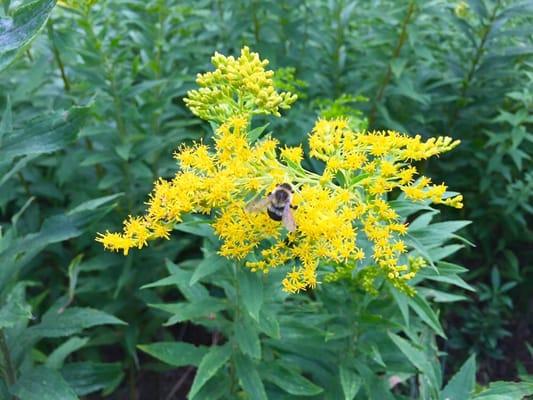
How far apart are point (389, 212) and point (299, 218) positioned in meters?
0.44

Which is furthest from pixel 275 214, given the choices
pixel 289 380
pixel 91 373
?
pixel 91 373

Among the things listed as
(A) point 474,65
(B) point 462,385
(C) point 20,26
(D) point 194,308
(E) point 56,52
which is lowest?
(B) point 462,385

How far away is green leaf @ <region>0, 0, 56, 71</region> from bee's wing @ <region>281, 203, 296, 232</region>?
1.35 metres

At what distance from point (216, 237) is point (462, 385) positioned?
1.61 m

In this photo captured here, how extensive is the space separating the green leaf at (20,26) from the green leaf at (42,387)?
1738 millimetres

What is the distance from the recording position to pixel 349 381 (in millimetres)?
3244

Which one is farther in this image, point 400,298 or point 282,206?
point 400,298

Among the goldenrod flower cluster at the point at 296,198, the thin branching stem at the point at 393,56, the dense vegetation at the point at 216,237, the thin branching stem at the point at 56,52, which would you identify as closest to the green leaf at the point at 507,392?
the dense vegetation at the point at 216,237

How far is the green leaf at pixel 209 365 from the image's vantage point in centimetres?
306

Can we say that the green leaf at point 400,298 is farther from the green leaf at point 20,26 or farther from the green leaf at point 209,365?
the green leaf at point 20,26

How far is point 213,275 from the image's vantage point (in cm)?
324

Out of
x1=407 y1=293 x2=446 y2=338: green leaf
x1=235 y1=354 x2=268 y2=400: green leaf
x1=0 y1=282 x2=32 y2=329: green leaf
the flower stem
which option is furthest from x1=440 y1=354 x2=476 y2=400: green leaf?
the flower stem

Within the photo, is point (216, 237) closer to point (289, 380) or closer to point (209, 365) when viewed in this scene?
point (209, 365)

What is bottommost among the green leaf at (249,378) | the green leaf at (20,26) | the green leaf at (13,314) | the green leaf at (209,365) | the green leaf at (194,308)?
the green leaf at (249,378)
